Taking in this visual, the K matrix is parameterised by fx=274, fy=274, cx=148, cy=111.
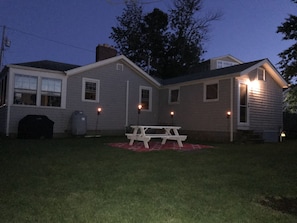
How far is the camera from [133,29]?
30391mm

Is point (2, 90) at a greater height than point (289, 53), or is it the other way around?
point (289, 53)

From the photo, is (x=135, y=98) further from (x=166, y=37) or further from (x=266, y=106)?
(x=166, y=37)

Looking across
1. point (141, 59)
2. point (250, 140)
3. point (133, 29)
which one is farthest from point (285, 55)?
point (133, 29)

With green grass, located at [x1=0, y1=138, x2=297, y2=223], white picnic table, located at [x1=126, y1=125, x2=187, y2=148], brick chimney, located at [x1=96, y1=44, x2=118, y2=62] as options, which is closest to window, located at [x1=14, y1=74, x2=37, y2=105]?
brick chimney, located at [x1=96, y1=44, x2=118, y2=62]

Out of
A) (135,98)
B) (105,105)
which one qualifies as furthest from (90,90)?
(135,98)

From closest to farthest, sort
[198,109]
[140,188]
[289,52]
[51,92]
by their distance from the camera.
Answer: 1. [140,188]
2. [51,92]
3. [289,52]
4. [198,109]

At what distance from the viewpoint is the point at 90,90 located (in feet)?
47.2

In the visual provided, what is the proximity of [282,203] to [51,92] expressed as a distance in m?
11.7

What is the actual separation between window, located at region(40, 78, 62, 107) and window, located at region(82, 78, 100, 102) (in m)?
1.27

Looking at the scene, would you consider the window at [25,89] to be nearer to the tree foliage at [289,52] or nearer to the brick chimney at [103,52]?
the brick chimney at [103,52]

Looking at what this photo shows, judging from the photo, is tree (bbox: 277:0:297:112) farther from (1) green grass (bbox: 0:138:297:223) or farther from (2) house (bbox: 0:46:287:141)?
(1) green grass (bbox: 0:138:297:223)

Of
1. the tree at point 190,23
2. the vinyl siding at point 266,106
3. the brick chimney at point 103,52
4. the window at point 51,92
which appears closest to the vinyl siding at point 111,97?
the window at point 51,92

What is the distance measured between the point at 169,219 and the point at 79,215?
0.99 metres

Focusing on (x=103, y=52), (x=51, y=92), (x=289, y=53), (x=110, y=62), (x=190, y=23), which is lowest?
(x=51, y=92)
